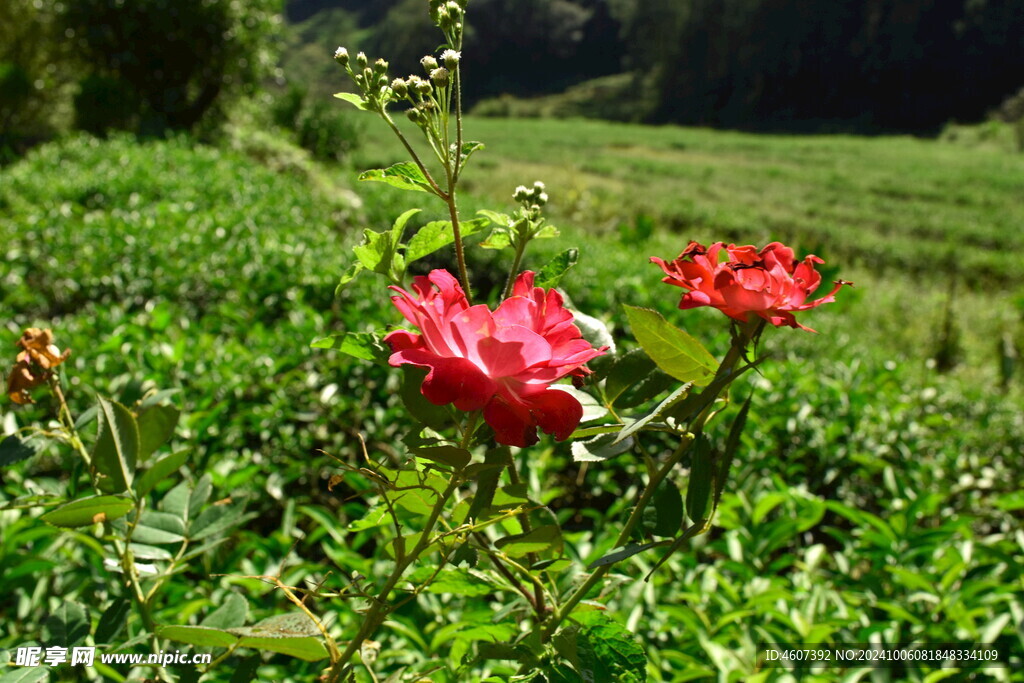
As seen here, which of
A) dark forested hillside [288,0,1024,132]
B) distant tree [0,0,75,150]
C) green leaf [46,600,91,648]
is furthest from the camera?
dark forested hillside [288,0,1024,132]

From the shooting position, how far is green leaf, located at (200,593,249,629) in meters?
0.76

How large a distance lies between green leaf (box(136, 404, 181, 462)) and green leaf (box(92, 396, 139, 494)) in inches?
1.7

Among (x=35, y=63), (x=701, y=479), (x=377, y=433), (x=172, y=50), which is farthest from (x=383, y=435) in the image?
(x=35, y=63)

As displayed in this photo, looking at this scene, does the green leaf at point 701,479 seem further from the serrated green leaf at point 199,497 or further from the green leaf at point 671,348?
the serrated green leaf at point 199,497

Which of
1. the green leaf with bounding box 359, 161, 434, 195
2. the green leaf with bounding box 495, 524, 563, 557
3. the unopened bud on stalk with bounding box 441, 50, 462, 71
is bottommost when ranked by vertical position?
the green leaf with bounding box 495, 524, 563, 557

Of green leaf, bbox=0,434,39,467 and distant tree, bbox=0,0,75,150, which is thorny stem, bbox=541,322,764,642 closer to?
green leaf, bbox=0,434,39,467

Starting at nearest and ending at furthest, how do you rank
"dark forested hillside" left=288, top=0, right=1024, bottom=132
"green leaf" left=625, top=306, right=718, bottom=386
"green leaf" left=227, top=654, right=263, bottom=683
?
"green leaf" left=625, top=306, right=718, bottom=386 < "green leaf" left=227, top=654, right=263, bottom=683 < "dark forested hillside" left=288, top=0, right=1024, bottom=132

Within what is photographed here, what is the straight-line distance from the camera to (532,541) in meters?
0.61

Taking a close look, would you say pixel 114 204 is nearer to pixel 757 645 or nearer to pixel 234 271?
pixel 234 271

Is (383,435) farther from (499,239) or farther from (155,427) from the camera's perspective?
(499,239)

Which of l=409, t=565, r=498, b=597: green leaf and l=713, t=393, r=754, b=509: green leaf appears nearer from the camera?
l=713, t=393, r=754, b=509: green leaf

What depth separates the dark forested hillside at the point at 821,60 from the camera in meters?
34.2

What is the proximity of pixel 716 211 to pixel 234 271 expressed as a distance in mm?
10605

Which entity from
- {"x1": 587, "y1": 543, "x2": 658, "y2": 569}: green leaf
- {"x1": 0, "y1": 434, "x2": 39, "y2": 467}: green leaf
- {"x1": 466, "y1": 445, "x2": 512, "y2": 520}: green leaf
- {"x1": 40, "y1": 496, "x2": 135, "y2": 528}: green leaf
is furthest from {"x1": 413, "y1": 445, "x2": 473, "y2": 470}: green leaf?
{"x1": 0, "y1": 434, "x2": 39, "y2": 467}: green leaf
